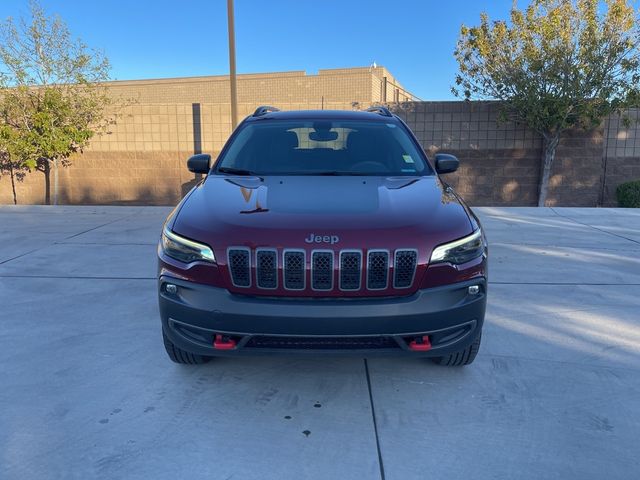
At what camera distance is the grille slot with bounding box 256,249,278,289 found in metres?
2.51

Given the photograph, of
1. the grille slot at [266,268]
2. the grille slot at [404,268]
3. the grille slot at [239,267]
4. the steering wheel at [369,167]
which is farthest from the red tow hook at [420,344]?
the steering wheel at [369,167]

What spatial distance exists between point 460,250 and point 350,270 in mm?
625

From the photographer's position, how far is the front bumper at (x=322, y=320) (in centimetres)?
245

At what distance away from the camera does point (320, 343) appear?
2.54 m

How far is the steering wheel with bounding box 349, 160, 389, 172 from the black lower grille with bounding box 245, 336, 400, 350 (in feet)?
5.28

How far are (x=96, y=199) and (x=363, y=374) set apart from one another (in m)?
11.8

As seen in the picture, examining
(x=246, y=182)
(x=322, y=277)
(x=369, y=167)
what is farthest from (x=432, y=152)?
(x=322, y=277)

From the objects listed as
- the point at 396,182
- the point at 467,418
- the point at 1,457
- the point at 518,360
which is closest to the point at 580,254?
the point at 518,360

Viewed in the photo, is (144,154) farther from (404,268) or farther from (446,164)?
(404,268)

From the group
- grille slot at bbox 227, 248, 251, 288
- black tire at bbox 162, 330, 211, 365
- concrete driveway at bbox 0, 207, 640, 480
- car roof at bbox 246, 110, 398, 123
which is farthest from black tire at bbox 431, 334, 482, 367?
car roof at bbox 246, 110, 398, 123

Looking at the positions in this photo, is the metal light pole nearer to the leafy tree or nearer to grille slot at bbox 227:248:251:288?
the leafy tree

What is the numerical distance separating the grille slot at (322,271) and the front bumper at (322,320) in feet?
0.24

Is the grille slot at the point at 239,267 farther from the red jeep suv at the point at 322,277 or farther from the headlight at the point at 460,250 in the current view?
the headlight at the point at 460,250

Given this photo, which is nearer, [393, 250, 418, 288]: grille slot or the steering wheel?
[393, 250, 418, 288]: grille slot
